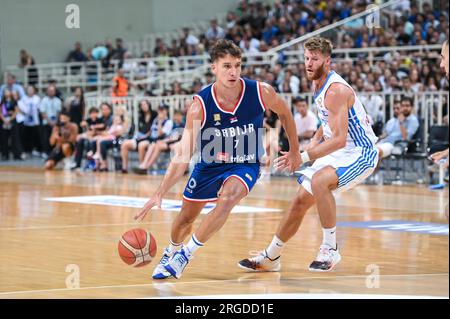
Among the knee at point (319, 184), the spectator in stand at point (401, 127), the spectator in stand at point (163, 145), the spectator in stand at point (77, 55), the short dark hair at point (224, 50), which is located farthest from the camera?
the spectator in stand at point (77, 55)

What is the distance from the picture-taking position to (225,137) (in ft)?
A: 27.1

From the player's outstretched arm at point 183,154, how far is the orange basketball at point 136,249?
0.19m

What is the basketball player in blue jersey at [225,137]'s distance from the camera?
806cm

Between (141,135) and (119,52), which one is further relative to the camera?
(119,52)

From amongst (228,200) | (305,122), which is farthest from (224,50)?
(305,122)

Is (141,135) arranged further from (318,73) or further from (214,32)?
(318,73)

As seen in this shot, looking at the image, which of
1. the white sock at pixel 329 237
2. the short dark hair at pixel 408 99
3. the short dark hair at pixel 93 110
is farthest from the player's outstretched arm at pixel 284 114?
the short dark hair at pixel 93 110

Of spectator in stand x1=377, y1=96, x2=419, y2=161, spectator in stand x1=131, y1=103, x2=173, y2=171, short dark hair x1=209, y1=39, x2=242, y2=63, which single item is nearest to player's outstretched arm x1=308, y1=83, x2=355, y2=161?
short dark hair x1=209, y1=39, x2=242, y2=63

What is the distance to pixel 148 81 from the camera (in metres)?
27.2

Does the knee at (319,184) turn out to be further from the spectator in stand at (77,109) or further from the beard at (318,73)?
the spectator in stand at (77,109)

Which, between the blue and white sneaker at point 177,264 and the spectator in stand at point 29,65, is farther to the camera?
the spectator in stand at point 29,65

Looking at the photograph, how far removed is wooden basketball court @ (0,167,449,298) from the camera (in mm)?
7434

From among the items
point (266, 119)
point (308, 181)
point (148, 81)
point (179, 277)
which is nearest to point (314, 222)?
point (308, 181)

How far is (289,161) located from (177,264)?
126cm
